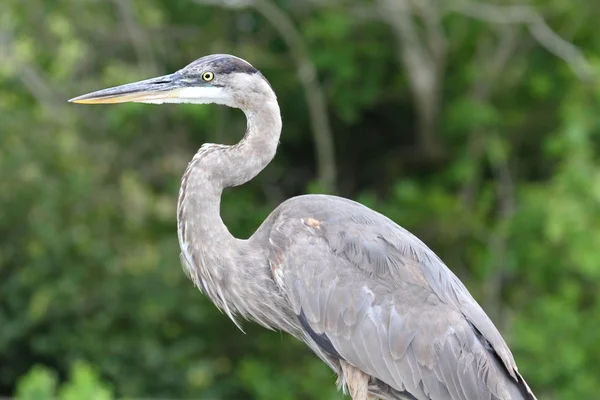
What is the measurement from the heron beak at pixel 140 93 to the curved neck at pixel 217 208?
28cm

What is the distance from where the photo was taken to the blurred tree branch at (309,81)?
10039 mm

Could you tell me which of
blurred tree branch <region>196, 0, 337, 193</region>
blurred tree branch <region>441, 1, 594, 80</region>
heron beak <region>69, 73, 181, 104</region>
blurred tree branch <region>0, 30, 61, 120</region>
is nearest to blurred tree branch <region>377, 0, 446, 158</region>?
blurred tree branch <region>441, 1, 594, 80</region>

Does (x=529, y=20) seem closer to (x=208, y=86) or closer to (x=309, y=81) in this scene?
(x=309, y=81)

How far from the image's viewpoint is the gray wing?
4516 mm

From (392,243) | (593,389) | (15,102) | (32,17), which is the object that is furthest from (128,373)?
(392,243)

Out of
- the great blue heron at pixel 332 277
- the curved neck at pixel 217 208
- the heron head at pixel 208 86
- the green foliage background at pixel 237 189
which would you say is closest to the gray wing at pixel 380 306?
the great blue heron at pixel 332 277

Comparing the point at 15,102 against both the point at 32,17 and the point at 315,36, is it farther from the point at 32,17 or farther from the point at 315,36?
the point at 315,36

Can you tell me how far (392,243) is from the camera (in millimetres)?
4617

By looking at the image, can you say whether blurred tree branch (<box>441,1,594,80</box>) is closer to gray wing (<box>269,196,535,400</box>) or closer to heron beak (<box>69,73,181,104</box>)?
gray wing (<box>269,196,535,400</box>)

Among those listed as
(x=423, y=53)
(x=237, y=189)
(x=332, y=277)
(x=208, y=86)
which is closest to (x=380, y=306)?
(x=332, y=277)

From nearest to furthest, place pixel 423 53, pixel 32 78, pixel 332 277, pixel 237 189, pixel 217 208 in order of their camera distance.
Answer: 1. pixel 332 277
2. pixel 217 208
3. pixel 32 78
4. pixel 423 53
5. pixel 237 189

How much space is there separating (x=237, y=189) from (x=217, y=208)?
6.48 metres

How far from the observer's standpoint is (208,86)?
4.67 m

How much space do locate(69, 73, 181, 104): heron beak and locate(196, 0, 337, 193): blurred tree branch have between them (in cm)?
482
